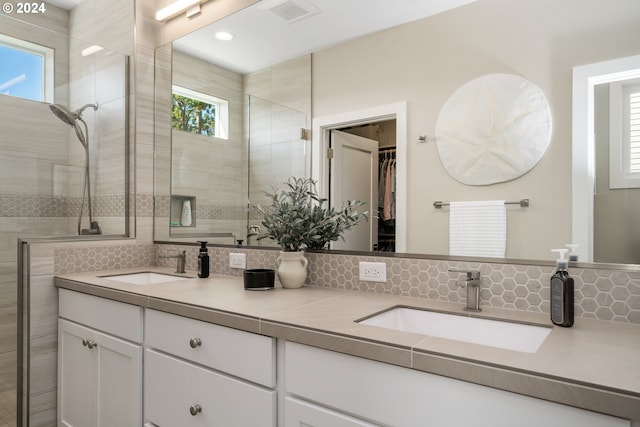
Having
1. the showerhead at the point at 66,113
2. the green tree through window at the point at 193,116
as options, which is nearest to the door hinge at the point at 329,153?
the green tree through window at the point at 193,116

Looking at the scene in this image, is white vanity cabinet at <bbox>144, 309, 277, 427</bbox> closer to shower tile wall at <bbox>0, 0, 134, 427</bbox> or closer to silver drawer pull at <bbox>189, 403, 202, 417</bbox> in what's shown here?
silver drawer pull at <bbox>189, 403, 202, 417</bbox>

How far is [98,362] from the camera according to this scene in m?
1.82

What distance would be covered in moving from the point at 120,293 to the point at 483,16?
1.73 metres

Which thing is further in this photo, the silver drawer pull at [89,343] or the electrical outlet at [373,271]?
the silver drawer pull at [89,343]

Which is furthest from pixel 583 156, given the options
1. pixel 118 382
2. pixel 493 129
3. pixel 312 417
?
pixel 118 382

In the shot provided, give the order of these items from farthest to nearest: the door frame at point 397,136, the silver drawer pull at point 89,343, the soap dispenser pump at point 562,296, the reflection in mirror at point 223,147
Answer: the reflection in mirror at point 223,147 → the silver drawer pull at point 89,343 → the door frame at point 397,136 → the soap dispenser pump at point 562,296

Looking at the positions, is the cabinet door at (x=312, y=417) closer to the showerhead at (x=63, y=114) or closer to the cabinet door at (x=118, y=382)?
the cabinet door at (x=118, y=382)

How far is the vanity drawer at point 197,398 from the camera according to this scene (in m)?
1.20

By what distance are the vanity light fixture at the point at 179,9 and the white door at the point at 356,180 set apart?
1.38m

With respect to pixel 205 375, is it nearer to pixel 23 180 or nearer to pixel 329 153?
pixel 329 153

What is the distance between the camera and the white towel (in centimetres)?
136

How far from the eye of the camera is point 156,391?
5.03ft

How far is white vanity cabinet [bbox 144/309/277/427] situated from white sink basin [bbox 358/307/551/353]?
348 mm

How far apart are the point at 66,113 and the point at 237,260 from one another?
132 centimetres
